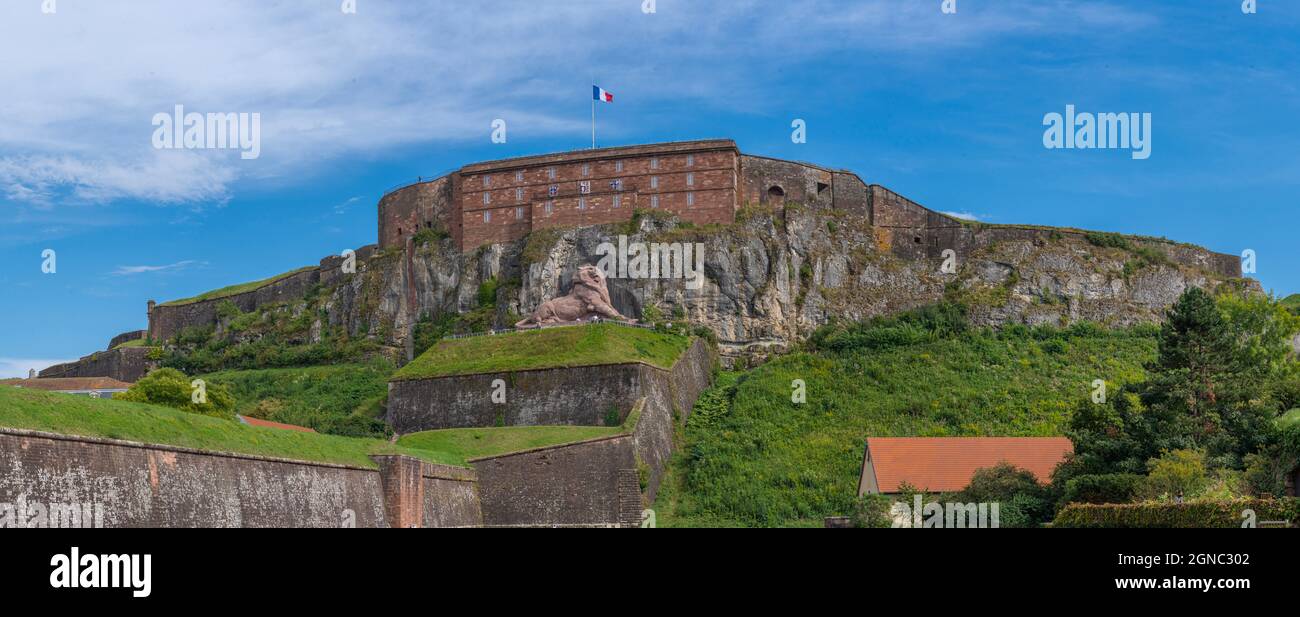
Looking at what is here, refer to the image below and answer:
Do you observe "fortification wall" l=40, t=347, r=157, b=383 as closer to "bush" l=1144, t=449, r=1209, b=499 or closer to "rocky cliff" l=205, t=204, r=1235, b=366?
"rocky cliff" l=205, t=204, r=1235, b=366

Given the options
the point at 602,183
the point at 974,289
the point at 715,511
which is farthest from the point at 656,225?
the point at 715,511

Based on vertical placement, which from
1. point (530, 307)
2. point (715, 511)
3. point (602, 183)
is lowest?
point (715, 511)

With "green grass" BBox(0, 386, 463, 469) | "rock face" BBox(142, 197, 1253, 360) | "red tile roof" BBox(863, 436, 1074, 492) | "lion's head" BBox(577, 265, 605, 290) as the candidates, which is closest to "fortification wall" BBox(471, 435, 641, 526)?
"green grass" BBox(0, 386, 463, 469)

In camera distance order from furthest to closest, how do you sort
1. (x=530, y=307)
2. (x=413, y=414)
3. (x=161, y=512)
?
(x=530, y=307)
(x=413, y=414)
(x=161, y=512)

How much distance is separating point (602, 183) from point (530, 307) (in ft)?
23.2

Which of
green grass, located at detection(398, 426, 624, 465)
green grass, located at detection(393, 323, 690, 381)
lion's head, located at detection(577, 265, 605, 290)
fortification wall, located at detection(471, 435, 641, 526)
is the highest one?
lion's head, located at detection(577, 265, 605, 290)

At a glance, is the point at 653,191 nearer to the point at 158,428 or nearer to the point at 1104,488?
the point at 1104,488

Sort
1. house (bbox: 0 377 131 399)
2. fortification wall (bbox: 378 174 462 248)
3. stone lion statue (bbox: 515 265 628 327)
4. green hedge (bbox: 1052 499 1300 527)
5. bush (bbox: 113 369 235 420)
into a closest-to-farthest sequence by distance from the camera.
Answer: green hedge (bbox: 1052 499 1300 527)
bush (bbox: 113 369 235 420)
stone lion statue (bbox: 515 265 628 327)
house (bbox: 0 377 131 399)
fortification wall (bbox: 378 174 462 248)

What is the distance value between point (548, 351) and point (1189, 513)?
3100 centimetres

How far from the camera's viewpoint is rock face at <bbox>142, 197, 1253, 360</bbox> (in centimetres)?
6456

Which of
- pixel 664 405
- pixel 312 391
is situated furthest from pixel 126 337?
pixel 664 405

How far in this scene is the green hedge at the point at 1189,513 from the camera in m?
25.3

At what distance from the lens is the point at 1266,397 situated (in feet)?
123
